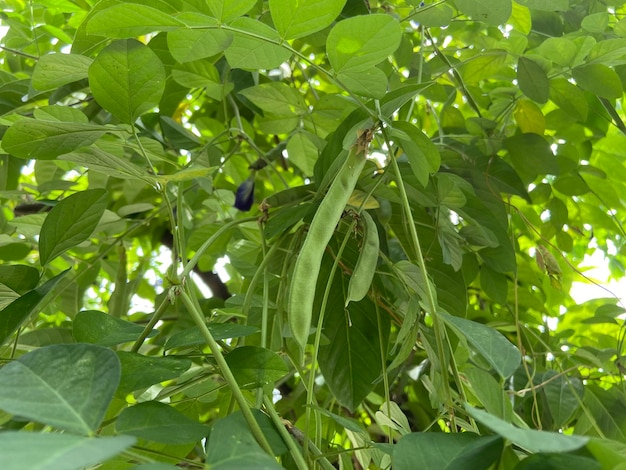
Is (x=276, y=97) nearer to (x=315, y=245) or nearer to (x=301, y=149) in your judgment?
(x=301, y=149)

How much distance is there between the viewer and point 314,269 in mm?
428

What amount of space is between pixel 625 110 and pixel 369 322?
0.64 metres

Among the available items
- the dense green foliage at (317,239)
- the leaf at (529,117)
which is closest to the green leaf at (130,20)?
the dense green foliage at (317,239)

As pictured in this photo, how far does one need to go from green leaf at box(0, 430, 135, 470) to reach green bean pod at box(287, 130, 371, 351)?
0.69 ft

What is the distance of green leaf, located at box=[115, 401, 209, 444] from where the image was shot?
1.01 feet

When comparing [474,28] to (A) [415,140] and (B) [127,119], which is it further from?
(B) [127,119]

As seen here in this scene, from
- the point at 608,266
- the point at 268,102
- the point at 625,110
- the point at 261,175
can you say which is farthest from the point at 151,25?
the point at 608,266

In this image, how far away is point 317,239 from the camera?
44 centimetres

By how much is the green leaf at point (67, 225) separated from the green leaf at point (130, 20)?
0.45 ft

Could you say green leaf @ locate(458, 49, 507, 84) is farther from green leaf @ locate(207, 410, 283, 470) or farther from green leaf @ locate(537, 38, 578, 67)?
green leaf @ locate(207, 410, 283, 470)

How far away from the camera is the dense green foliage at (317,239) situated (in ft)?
1.02

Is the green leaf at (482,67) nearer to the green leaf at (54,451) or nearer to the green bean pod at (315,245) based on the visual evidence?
the green bean pod at (315,245)

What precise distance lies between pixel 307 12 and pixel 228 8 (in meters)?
0.06

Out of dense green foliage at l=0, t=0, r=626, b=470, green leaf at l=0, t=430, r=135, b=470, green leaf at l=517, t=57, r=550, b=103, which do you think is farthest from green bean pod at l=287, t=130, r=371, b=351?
green leaf at l=517, t=57, r=550, b=103
